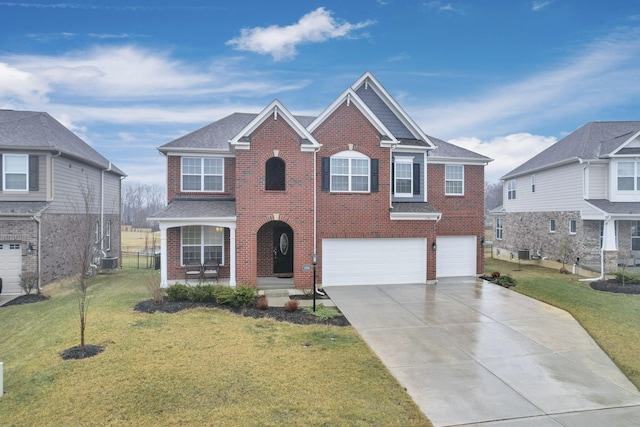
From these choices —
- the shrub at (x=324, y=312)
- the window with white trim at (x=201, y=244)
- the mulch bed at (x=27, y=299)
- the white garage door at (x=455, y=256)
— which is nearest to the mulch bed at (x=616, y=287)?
the white garage door at (x=455, y=256)

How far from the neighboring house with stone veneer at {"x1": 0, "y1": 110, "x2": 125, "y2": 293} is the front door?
723 cm

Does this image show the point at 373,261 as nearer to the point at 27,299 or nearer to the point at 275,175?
the point at 275,175

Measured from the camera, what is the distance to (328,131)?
1468 cm

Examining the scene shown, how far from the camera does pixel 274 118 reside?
45.4 feet

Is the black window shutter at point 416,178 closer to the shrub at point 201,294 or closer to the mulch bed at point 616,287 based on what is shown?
the mulch bed at point 616,287

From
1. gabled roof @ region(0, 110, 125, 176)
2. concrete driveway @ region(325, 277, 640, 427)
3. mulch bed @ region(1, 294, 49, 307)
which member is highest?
gabled roof @ region(0, 110, 125, 176)

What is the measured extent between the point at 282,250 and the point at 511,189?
774 inches

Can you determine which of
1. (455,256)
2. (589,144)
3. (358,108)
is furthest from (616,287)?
(358,108)

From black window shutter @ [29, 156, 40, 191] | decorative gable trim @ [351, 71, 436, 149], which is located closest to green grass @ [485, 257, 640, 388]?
decorative gable trim @ [351, 71, 436, 149]

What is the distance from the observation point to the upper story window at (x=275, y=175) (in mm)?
15493

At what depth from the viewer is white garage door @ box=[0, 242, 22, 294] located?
1384cm

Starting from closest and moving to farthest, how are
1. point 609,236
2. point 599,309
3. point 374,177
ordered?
point 599,309, point 374,177, point 609,236

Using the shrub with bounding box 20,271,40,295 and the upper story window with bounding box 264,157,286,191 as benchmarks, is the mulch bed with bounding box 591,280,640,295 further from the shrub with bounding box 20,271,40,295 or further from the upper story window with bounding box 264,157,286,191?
the shrub with bounding box 20,271,40,295

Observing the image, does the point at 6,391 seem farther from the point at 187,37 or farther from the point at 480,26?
the point at 480,26
